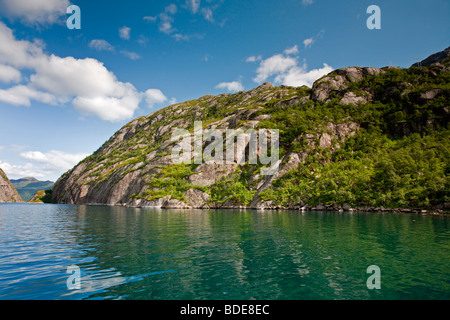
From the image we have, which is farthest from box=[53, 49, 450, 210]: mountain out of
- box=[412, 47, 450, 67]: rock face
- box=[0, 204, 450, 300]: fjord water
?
box=[0, 204, 450, 300]: fjord water

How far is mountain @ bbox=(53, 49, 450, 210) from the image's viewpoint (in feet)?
267

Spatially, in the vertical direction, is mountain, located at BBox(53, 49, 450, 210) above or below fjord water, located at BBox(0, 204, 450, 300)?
above

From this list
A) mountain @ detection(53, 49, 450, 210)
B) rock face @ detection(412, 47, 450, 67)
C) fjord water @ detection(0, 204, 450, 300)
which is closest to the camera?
fjord water @ detection(0, 204, 450, 300)

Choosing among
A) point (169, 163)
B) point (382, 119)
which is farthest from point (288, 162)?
point (169, 163)

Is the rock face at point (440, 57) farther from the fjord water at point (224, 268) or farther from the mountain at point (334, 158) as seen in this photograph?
the fjord water at point (224, 268)

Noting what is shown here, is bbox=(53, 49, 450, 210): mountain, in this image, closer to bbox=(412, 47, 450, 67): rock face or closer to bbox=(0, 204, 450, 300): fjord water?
bbox=(412, 47, 450, 67): rock face

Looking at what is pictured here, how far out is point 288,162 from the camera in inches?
4336

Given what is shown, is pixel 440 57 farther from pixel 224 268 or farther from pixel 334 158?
pixel 224 268

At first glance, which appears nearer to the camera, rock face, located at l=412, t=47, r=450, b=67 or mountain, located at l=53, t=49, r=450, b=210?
mountain, located at l=53, t=49, r=450, b=210

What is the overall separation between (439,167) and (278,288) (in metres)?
95.7

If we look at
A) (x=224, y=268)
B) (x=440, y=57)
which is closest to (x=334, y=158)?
(x=224, y=268)

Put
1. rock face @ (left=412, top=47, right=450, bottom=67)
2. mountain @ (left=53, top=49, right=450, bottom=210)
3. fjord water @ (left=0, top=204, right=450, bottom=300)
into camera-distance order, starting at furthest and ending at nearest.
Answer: rock face @ (left=412, top=47, right=450, bottom=67), mountain @ (left=53, top=49, right=450, bottom=210), fjord water @ (left=0, top=204, right=450, bottom=300)

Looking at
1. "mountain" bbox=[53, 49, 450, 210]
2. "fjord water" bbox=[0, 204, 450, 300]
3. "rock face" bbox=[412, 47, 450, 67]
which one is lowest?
"fjord water" bbox=[0, 204, 450, 300]

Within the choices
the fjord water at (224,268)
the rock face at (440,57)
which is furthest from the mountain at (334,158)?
the fjord water at (224,268)
